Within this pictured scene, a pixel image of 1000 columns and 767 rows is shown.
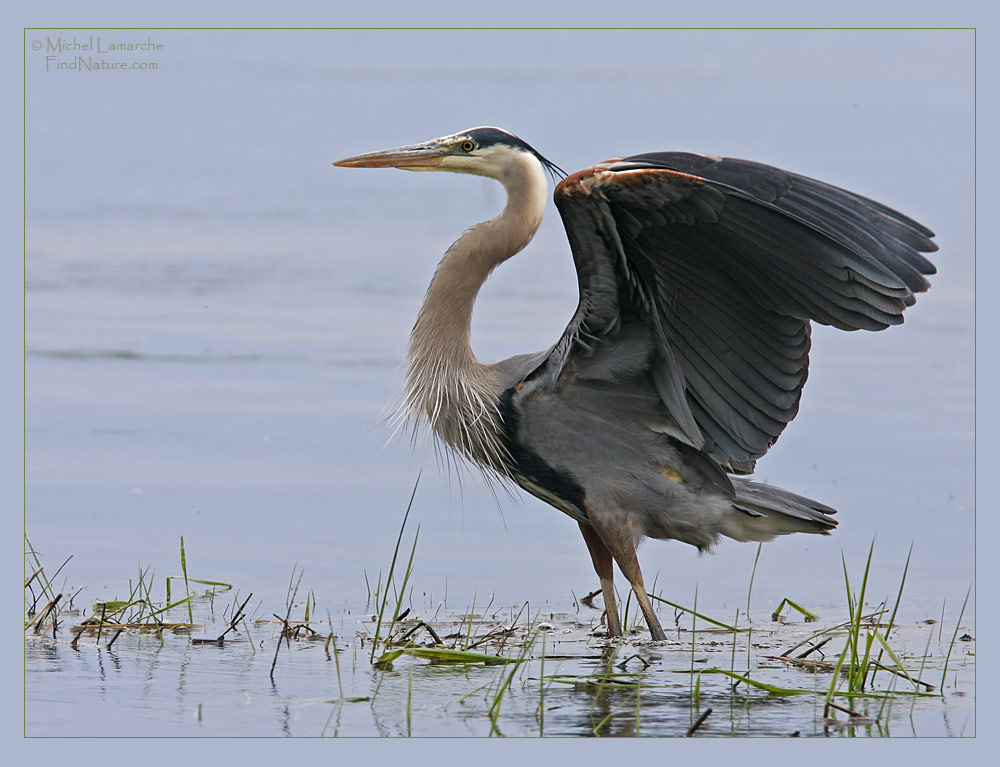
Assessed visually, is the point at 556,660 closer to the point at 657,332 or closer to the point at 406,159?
the point at 657,332

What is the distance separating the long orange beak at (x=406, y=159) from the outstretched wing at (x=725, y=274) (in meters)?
1.20

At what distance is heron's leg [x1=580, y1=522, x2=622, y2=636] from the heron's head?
1630 millimetres

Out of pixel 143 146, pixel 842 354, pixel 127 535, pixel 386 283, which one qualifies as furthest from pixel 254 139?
pixel 127 535

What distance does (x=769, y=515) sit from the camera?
242 inches

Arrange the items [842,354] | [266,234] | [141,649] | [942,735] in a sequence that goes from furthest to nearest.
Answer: [266,234], [842,354], [141,649], [942,735]

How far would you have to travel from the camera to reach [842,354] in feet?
37.4

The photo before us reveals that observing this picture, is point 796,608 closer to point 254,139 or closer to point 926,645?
point 926,645

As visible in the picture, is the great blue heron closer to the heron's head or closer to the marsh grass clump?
the heron's head

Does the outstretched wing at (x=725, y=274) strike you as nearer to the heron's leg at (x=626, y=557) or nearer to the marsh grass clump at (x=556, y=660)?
the heron's leg at (x=626, y=557)

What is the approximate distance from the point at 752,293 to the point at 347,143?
44.1 feet

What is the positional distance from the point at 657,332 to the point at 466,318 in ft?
3.42

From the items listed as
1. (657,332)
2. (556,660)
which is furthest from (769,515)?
(556,660)

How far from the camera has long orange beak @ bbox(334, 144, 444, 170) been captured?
6359 millimetres

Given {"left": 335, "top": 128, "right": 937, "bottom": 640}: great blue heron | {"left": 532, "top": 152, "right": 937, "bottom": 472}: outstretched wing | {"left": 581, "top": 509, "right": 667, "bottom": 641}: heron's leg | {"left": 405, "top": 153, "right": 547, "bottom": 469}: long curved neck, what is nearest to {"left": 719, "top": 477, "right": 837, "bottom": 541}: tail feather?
{"left": 335, "top": 128, "right": 937, "bottom": 640}: great blue heron
